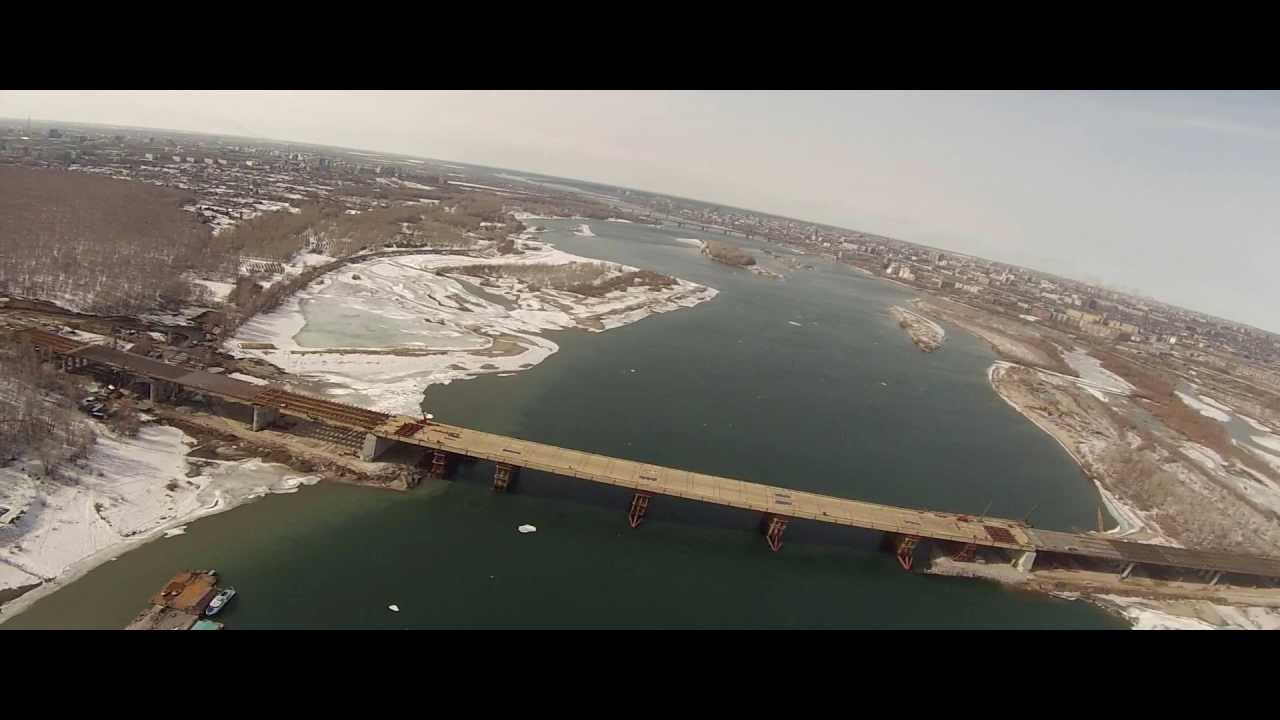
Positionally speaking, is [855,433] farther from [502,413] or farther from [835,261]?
[835,261]

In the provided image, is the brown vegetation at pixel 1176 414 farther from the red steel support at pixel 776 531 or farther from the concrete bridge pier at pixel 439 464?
the concrete bridge pier at pixel 439 464

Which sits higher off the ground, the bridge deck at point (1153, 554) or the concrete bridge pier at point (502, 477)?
the bridge deck at point (1153, 554)

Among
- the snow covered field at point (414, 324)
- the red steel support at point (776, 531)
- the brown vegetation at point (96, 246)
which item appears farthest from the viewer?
the brown vegetation at point (96, 246)

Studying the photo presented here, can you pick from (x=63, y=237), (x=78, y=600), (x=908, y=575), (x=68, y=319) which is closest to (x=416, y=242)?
(x=63, y=237)

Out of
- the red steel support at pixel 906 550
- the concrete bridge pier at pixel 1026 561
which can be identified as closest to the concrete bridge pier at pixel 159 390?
the red steel support at pixel 906 550

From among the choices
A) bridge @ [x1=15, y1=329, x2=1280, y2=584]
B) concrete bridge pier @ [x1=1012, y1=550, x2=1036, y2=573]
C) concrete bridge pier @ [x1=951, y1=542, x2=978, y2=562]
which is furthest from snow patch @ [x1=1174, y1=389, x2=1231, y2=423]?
concrete bridge pier @ [x1=951, y1=542, x2=978, y2=562]

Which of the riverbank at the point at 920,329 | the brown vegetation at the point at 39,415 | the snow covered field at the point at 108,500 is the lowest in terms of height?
the snow covered field at the point at 108,500
